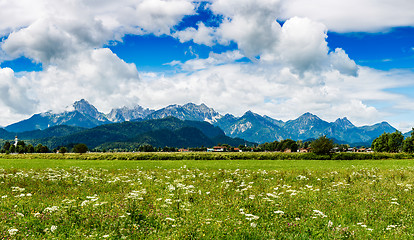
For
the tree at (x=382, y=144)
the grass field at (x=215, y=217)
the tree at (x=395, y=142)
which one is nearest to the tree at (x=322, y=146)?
the grass field at (x=215, y=217)

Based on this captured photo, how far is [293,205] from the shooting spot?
39.5ft

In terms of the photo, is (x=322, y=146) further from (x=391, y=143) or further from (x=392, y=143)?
(x=392, y=143)

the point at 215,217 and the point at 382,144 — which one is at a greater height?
the point at 215,217

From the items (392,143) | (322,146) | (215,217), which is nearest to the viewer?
(215,217)

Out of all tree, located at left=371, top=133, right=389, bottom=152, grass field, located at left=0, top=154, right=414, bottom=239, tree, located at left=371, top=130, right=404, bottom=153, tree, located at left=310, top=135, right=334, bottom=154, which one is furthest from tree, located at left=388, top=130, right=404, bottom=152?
grass field, located at left=0, top=154, right=414, bottom=239

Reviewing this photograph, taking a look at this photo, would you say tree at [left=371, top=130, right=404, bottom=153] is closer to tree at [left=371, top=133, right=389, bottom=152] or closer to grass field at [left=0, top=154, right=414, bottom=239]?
tree at [left=371, top=133, right=389, bottom=152]

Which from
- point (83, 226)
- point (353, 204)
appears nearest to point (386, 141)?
point (353, 204)

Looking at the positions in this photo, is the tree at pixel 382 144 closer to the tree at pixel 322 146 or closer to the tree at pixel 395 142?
the tree at pixel 395 142

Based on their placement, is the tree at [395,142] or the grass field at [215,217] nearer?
the grass field at [215,217]

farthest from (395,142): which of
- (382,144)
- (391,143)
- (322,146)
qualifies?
(322,146)

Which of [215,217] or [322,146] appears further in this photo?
[322,146]

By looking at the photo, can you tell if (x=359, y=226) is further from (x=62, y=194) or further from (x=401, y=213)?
(x=62, y=194)

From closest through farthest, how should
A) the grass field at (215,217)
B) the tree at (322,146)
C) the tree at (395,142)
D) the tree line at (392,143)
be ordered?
→ the grass field at (215,217), the tree at (322,146), the tree line at (392,143), the tree at (395,142)

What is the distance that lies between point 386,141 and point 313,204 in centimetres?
16387
